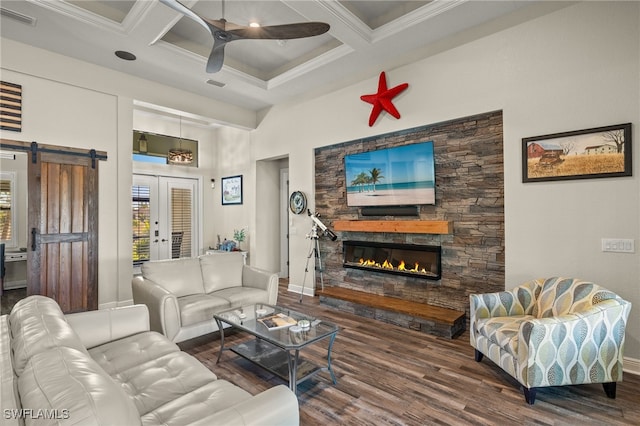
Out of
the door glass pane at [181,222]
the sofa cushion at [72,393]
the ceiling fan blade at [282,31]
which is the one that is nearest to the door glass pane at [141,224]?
the door glass pane at [181,222]

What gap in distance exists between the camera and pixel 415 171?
13.5ft

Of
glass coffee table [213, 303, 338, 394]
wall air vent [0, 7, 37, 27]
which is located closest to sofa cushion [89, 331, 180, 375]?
glass coffee table [213, 303, 338, 394]

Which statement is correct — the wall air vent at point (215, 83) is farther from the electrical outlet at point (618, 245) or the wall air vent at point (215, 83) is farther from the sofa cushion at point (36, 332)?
the electrical outlet at point (618, 245)

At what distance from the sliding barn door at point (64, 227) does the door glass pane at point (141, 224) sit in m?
2.45

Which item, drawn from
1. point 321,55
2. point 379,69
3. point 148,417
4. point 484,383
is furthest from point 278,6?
point 484,383

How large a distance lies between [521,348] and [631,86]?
243 centimetres

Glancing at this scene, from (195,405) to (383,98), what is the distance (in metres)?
3.96

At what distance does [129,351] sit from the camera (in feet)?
7.10

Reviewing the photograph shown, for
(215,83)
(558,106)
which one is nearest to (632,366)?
(558,106)

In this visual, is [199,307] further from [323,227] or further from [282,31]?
[282,31]

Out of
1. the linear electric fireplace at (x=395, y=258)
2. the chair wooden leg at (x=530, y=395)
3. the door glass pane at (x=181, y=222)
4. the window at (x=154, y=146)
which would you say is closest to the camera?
the chair wooden leg at (x=530, y=395)

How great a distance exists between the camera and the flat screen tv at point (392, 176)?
4.02 meters

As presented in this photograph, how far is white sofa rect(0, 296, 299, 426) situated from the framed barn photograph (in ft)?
10.4

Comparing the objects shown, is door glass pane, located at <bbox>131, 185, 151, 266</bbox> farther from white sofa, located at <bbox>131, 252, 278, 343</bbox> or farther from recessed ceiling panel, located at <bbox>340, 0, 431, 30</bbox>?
recessed ceiling panel, located at <bbox>340, 0, 431, 30</bbox>
